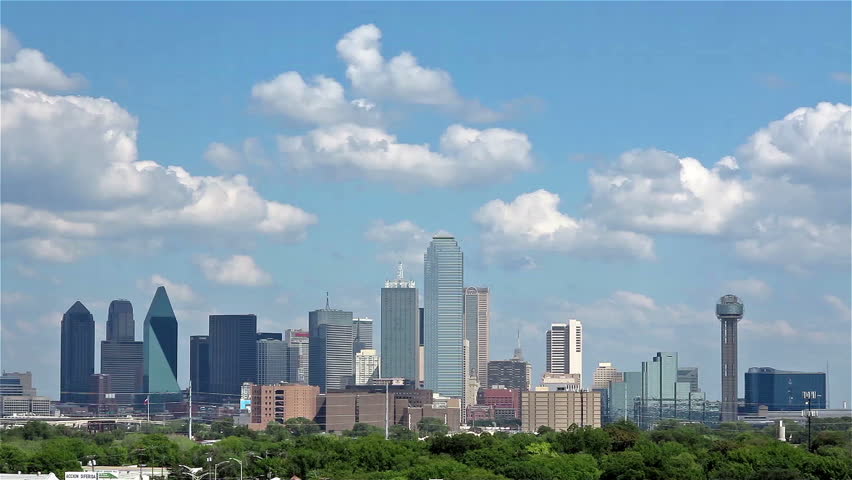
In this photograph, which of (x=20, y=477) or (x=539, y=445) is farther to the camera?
(x=539, y=445)

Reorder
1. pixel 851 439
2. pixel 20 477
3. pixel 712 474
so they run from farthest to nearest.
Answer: pixel 851 439 < pixel 712 474 < pixel 20 477

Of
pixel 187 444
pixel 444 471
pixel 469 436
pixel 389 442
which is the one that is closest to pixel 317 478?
pixel 444 471

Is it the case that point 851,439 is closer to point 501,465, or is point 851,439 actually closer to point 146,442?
point 501,465

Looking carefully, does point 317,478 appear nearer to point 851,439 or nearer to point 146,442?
point 146,442

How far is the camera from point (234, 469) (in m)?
127

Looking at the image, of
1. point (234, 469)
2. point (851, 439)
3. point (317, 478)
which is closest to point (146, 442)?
point (234, 469)

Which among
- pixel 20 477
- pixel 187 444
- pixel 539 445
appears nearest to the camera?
pixel 20 477

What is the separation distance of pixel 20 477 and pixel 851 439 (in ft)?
337

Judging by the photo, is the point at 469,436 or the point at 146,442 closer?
the point at 469,436

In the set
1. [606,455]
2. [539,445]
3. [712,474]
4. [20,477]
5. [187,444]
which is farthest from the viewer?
[187,444]

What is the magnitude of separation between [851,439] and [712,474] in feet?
181

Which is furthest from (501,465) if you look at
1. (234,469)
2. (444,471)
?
(234,469)

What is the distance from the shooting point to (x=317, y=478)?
115m

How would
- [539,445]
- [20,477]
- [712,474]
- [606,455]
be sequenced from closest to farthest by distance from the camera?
[20,477] → [712,474] → [606,455] → [539,445]
